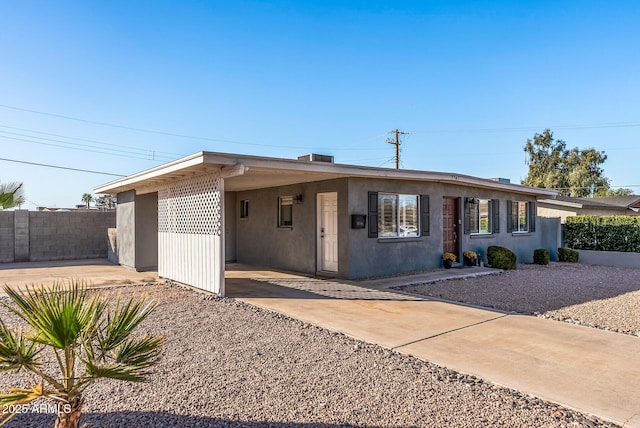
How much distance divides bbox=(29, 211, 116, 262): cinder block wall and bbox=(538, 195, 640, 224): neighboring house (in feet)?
59.4

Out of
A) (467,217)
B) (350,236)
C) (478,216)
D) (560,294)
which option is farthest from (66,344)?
(478,216)

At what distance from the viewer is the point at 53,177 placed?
2406cm

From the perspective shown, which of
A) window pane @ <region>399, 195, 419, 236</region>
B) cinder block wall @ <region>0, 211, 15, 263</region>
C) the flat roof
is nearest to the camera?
the flat roof

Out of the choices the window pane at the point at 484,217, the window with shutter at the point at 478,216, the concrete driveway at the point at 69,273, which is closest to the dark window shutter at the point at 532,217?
the window with shutter at the point at 478,216

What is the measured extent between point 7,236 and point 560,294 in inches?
643

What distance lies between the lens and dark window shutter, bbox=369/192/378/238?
386 inches

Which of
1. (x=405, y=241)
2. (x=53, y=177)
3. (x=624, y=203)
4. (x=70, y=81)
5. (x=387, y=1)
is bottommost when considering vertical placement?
(x=405, y=241)

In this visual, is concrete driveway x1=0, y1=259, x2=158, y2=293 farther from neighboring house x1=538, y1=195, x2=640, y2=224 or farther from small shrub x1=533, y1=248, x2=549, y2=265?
neighboring house x1=538, y1=195, x2=640, y2=224

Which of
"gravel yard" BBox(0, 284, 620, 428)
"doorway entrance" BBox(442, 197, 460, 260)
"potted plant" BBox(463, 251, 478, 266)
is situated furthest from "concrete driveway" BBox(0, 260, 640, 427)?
"potted plant" BBox(463, 251, 478, 266)

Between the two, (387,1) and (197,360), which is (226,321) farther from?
(387,1)

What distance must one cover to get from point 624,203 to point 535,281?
1672 centimetres

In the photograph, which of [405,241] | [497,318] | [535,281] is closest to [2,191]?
[405,241]

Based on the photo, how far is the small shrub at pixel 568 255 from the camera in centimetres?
1498

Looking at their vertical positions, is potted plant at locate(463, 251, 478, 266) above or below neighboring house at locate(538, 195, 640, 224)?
below
